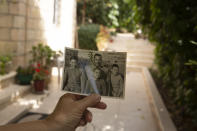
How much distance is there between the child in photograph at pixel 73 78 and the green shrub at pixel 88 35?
0.17 meters

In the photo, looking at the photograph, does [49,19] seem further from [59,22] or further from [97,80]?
[97,80]

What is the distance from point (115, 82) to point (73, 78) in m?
0.16

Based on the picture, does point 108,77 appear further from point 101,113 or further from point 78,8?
point 78,8

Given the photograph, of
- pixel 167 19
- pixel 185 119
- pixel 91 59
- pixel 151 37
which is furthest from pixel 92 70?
pixel 151 37

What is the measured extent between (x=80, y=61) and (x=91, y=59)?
0.04 meters

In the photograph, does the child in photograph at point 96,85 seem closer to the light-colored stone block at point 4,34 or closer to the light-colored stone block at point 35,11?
the light-colored stone block at point 35,11

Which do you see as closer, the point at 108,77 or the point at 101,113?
the point at 108,77

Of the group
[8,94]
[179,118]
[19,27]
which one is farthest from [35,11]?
[179,118]

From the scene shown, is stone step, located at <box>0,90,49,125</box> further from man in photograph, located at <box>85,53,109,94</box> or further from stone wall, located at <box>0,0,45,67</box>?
man in photograph, located at <box>85,53,109,94</box>

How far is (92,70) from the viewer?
2.72 feet

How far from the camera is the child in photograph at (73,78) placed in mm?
830

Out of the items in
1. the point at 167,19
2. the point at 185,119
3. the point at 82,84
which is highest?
the point at 167,19

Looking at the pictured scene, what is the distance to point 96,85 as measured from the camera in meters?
0.83

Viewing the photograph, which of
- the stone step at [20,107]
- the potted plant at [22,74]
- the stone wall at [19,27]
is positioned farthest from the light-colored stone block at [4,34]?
the stone step at [20,107]
